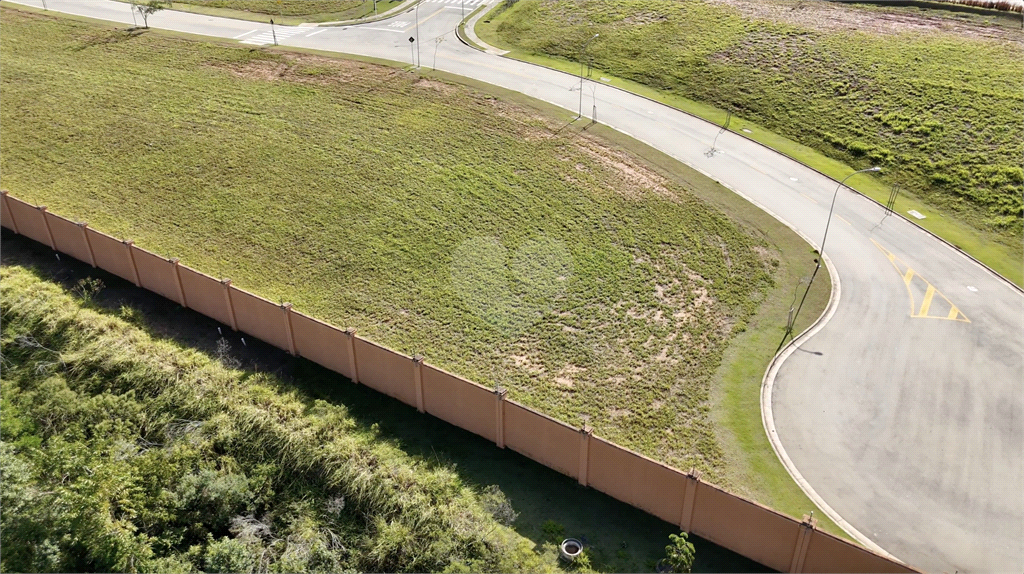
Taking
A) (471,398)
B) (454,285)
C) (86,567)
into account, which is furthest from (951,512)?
(86,567)

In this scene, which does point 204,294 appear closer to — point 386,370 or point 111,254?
point 111,254

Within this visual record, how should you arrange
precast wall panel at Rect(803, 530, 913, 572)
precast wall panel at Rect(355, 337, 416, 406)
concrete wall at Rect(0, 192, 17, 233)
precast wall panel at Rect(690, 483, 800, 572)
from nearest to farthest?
precast wall panel at Rect(803, 530, 913, 572) → precast wall panel at Rect(690, 483, 800, 572) → precast wall panel at Rect(355, 337, 416, 406) → concrete wall at Rect(0, 192, 17, 233)

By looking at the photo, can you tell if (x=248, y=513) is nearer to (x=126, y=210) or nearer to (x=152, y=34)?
(x=126, y=210)

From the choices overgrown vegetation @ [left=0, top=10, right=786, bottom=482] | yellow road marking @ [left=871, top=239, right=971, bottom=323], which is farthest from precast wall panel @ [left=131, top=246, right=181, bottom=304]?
yellow road marking @ [left=871, top=239, right=971, bottom=323]

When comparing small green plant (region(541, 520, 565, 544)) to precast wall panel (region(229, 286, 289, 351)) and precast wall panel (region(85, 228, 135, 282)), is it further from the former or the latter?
precast wall panel (region(85, 228, 135, 282))

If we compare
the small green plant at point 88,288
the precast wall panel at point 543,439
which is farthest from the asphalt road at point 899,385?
the small green plant at point 88,288

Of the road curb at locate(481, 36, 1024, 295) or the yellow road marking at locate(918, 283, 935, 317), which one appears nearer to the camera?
the yellow road marking at locate(918, 283, 935, 317)

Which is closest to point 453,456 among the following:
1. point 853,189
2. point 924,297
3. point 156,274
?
point 156,274

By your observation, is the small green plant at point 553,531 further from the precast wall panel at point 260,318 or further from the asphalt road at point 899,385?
the precast wall panel at point 260,318
